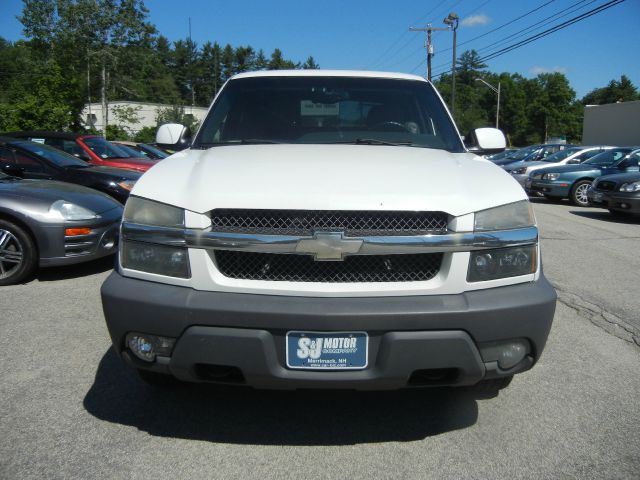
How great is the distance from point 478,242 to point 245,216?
102 centimetres

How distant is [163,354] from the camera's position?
2.32 meters

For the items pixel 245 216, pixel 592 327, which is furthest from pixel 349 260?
pixel 592 327

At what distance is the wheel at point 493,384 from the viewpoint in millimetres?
2857

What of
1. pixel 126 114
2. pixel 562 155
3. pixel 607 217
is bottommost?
pixel 607 217

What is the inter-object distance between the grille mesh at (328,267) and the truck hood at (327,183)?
0.22 meters

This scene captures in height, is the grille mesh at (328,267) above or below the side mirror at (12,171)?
below

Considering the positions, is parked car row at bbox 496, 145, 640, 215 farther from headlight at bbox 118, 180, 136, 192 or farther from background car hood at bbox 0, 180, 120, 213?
background car hood at bbox 0, 180, 120, 213

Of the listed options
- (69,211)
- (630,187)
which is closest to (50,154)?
(69,211)

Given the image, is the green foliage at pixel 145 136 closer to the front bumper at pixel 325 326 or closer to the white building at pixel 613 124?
the white building at pixel 613 124

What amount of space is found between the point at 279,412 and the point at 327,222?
1158 millimetres

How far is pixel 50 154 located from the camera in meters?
8.25

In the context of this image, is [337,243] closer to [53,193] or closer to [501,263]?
[501,263]

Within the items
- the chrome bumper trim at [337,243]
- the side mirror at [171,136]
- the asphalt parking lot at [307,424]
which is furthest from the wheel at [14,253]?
the chrome bumper trim at [337,243]

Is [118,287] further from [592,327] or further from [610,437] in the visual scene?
[592,327]
